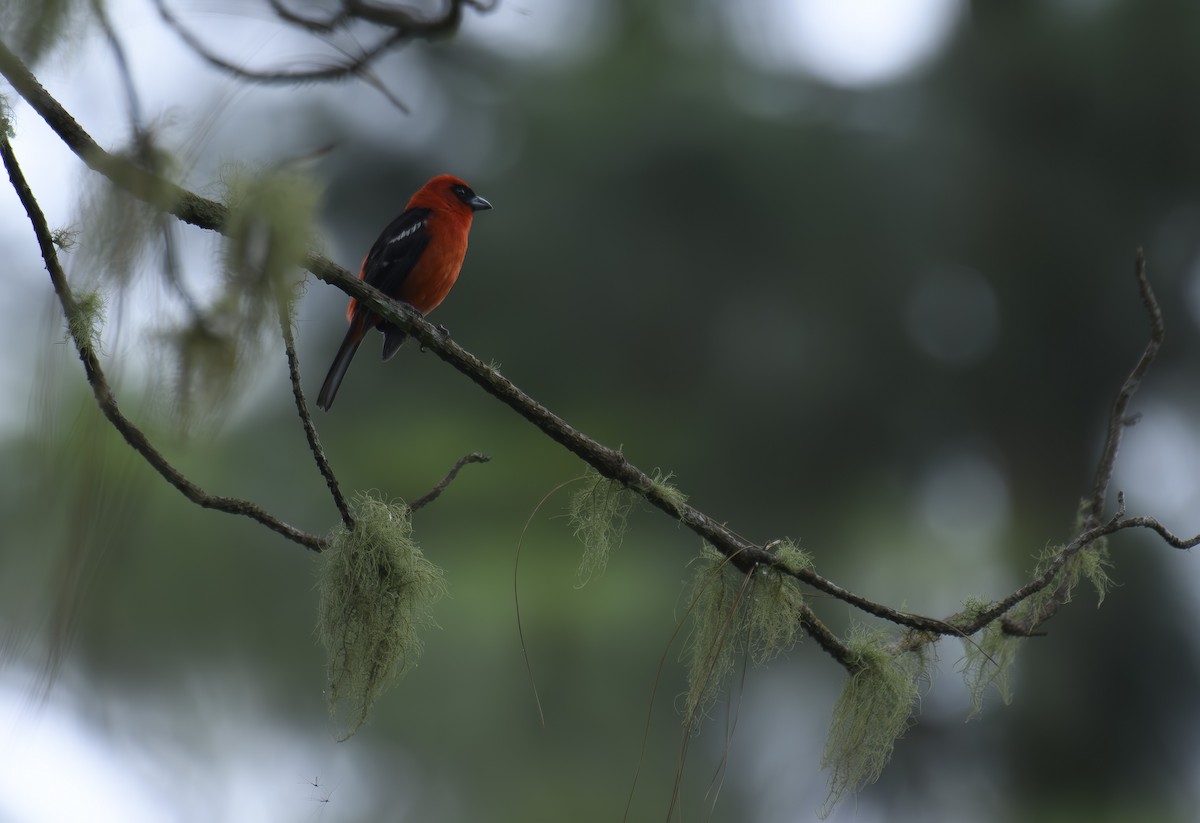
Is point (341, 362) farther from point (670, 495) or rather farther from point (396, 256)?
point (670, 495)

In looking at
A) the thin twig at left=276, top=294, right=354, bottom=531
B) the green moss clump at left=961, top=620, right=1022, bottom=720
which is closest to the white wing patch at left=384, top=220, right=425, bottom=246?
the thin twig at left=276, top=294, right=354, bottom=531

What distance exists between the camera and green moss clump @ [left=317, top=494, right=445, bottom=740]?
258cm

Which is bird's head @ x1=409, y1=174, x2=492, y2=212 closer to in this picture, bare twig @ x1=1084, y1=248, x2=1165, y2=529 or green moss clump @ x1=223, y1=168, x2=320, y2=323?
bare twig @ x1=1084, y1=248, x2=1165, y2=529

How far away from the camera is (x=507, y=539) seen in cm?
916

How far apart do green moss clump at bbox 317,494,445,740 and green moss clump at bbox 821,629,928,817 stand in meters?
0.94

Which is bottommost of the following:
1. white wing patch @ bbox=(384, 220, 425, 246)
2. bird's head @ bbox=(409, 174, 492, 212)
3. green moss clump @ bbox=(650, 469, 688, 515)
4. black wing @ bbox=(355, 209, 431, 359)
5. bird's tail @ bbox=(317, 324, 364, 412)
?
green moss clump @ bbox=(650, 469, 688, 515)

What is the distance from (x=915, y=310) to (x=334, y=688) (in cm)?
867

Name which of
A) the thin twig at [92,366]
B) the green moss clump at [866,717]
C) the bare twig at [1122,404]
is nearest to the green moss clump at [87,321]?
the thin twig at [92,366]

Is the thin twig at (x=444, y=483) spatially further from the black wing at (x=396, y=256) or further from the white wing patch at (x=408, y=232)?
the white wing patch at (x=408, y=232)

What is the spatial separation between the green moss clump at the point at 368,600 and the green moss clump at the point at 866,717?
0.94m

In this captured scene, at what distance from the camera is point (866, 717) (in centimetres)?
260

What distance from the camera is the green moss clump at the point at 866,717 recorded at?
8.50 feet

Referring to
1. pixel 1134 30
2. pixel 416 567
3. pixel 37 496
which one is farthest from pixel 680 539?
pixel 37 496

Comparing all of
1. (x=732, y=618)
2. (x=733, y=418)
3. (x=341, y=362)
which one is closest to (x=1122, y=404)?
(x=732, y=618)
